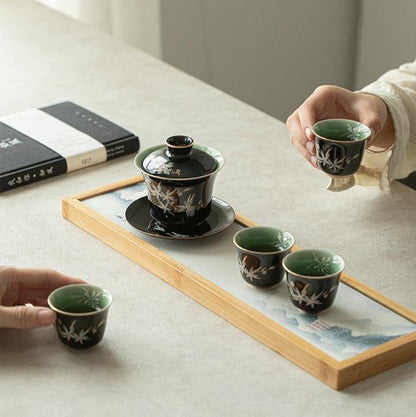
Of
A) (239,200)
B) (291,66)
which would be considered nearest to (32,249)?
(239,200)

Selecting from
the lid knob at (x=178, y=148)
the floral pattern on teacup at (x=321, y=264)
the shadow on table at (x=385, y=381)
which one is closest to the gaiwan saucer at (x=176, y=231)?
the lid knob at (x=178, y=148)

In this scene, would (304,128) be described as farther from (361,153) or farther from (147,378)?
(147,378)

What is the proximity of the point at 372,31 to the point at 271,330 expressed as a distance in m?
2.46

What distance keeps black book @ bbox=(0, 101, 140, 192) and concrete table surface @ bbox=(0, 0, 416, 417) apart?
24 millimetres

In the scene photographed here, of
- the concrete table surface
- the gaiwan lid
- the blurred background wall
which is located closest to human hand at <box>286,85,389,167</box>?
the concrete table surface

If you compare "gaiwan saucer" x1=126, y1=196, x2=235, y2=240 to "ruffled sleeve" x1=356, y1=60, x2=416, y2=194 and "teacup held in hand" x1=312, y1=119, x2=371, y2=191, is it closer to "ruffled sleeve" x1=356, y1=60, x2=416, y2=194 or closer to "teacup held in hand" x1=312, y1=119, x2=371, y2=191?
"teacup held in hand" x1=312, y1=119, x2=371, y2=191

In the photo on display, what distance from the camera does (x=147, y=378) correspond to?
3.55ft

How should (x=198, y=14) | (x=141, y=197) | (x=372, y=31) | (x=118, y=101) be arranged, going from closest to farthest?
(x=141, y=197) < (x=118, y=101) < (x=198, y=14) < (x=372, y=31)

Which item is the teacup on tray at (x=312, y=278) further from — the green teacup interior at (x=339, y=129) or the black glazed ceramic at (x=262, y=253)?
the green teacup interior at (x=339, y=129)

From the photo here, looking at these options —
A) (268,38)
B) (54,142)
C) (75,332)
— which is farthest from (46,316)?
(268,38)

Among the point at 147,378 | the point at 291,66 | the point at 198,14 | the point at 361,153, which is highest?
the point at 361,153

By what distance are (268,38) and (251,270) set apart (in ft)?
7.22

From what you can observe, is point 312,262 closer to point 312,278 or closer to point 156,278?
point 312,278

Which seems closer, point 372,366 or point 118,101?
point 372,366
